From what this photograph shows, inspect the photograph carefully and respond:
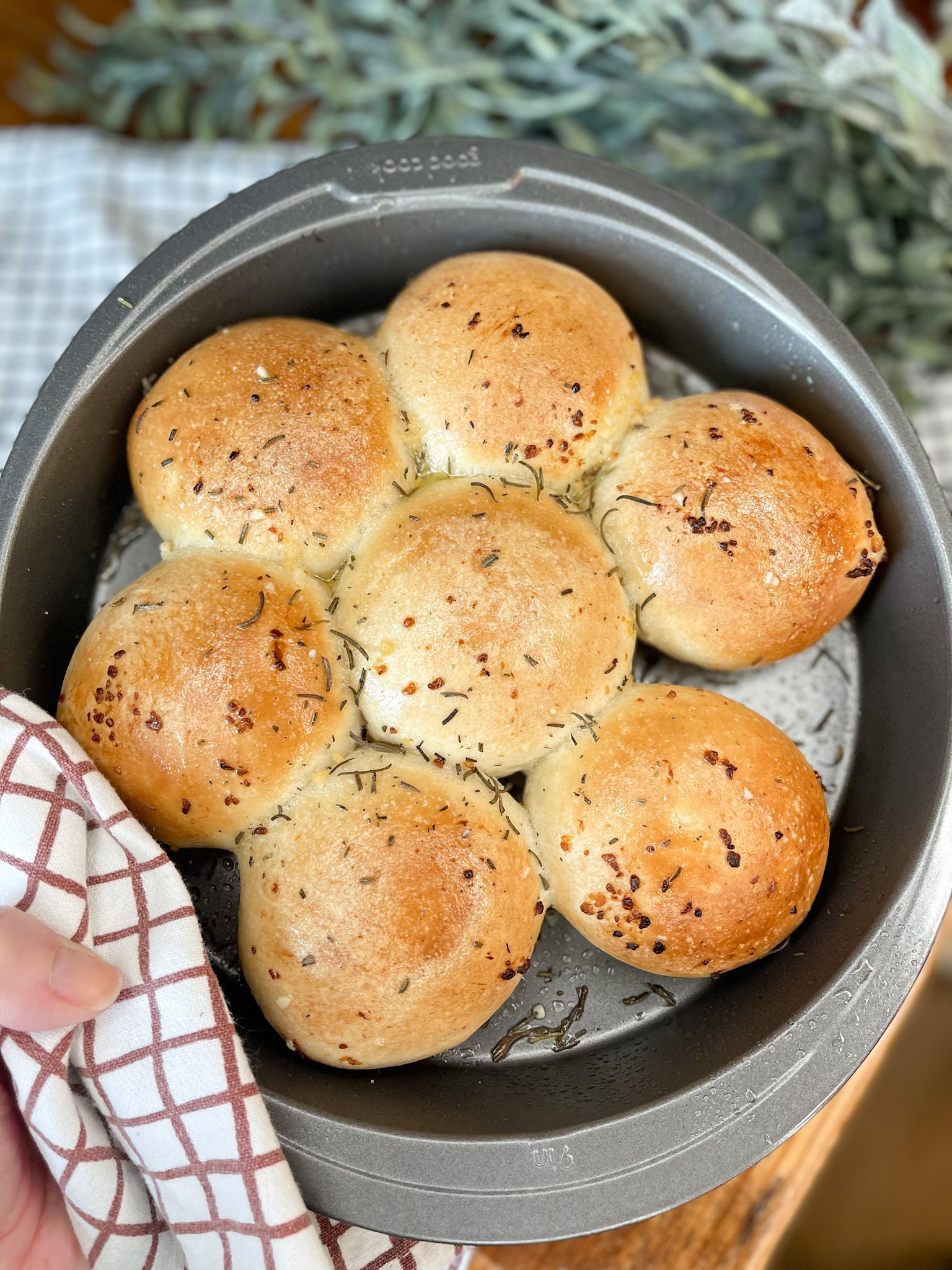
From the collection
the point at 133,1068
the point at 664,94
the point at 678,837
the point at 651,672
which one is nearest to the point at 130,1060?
the point at 133,1068

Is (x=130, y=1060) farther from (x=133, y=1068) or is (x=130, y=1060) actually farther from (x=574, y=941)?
(x=574, y=941)

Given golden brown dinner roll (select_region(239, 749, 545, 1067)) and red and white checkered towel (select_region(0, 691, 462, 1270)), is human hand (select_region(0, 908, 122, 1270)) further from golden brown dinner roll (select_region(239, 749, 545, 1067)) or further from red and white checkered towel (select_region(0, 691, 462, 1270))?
golden brown dinner roll (select_region(239, 749, 545, 1067))

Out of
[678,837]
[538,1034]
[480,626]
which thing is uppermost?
[480,626]

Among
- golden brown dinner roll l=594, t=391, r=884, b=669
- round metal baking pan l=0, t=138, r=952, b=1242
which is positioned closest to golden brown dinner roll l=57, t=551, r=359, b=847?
round metal baking pan l=0, t=138, r=952, b=1242

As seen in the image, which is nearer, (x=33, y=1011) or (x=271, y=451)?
(x=33, y=1011)

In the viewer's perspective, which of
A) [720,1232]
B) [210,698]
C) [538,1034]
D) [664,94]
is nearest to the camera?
[210,698]

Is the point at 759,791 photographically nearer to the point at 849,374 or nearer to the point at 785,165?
the point at 849,374

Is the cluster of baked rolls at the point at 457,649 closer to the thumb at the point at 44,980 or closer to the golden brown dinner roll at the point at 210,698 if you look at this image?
the golden brown dinner roll at the point at 210,698
